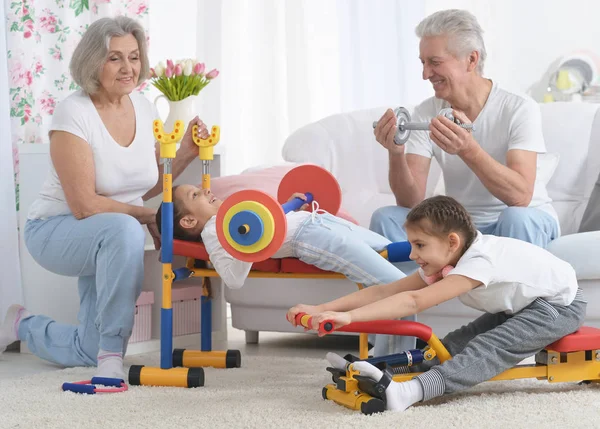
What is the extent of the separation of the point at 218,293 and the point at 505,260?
4.71ft

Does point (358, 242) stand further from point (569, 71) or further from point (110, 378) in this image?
point (569, 71)

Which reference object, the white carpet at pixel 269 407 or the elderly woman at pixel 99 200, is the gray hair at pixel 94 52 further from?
the white carpet at pixel 269 407

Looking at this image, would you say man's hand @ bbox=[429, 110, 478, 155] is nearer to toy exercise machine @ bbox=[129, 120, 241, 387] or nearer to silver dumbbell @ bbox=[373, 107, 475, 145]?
silver dumbbell @ bbox=[373, 107, 475, 145]

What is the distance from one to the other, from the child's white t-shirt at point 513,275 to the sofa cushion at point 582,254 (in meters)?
0.43

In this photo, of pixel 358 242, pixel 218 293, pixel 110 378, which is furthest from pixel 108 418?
pixel 218 293

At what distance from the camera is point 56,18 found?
350cm

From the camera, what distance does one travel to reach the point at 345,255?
2.46m

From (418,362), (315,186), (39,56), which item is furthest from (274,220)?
(39,56)

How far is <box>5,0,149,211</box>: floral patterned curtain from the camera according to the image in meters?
3.37

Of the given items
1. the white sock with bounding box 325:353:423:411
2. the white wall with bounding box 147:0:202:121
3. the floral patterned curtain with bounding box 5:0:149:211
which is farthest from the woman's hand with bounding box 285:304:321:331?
the white wall with bounding box 147:0:202:121

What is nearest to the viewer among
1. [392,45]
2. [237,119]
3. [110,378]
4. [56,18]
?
[110,378]

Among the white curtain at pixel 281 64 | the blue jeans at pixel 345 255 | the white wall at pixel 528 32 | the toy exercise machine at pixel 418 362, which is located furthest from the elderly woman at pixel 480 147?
the white wall at pixel 528 32

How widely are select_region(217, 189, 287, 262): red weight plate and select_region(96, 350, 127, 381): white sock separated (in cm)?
54

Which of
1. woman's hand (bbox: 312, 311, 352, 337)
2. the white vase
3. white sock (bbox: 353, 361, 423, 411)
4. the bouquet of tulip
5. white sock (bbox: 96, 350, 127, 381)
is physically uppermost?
the bouquet of tulip
